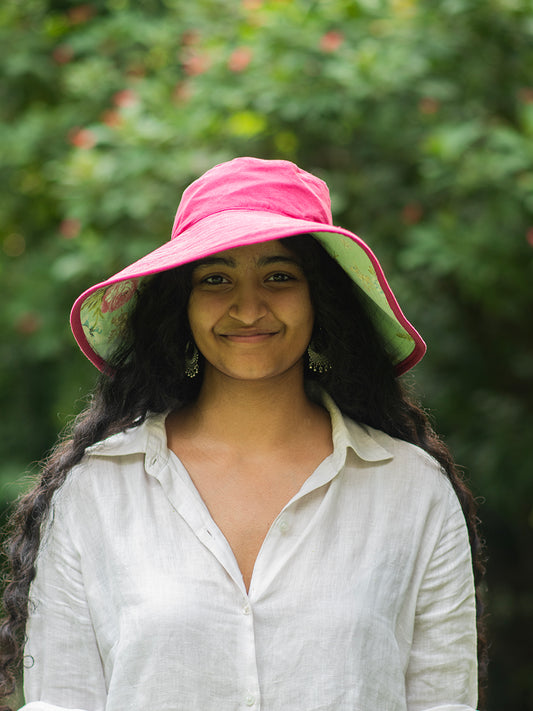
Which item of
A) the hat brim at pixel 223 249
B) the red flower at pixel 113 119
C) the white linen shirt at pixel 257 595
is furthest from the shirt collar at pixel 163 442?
the red flower at pixel 113 119

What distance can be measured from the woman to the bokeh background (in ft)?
4.35

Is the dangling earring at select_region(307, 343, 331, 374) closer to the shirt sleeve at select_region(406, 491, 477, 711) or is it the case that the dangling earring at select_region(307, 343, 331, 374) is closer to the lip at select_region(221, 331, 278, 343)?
the lip at select_region(221, 331, 278, 343)

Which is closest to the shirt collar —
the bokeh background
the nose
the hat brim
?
the hat brim

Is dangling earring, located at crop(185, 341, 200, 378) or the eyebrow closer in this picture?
the eyebrow

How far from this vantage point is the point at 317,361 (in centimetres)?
200

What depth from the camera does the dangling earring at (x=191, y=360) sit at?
200 centimetres

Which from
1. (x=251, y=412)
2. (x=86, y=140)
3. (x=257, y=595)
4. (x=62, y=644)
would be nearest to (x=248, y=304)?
(x=251, y=412)

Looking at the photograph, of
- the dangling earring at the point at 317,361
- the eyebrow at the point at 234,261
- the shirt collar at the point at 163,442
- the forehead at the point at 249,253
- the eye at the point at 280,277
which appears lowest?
the shirt collar at the point at 163,442

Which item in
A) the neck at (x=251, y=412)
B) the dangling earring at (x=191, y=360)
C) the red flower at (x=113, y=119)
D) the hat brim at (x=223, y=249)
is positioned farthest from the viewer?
the red flower at (x=113, y=119)

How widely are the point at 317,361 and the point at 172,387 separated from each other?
0.28 meters

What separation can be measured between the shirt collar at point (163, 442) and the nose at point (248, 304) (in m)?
0.28

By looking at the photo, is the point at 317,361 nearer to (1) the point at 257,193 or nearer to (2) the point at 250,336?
(2) the point at 250,336

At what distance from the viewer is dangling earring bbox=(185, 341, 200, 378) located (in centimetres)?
200

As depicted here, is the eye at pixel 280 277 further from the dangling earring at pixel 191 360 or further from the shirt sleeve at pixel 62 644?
the shirt sleeve at pixel 62 644
